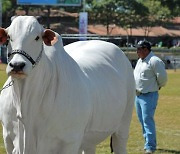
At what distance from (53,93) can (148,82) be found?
5757mm

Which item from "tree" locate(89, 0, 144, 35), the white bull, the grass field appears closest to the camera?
the white bull

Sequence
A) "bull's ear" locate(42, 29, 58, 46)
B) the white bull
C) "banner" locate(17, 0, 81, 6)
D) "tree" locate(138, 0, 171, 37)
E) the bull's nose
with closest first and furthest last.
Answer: the bull's nose < the white bull < "bull's ear" locate(42, 29, 58, 46) < "banner" locate(17, 0, 81, 6) < "tree" locate(138, 0, 171, 37)

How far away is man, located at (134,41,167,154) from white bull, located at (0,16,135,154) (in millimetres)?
4244

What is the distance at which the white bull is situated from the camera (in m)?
5.20

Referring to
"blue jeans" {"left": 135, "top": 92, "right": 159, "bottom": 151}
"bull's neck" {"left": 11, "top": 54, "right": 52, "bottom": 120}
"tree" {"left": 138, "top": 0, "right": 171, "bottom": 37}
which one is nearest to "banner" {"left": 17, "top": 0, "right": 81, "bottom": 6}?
"tree" {"left": 138, "top": 0, "right": 171, "bottom": 37}

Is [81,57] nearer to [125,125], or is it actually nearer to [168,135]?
[125,125]

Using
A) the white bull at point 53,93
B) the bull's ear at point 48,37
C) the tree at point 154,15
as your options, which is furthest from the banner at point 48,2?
the bull's ear at point 48,37

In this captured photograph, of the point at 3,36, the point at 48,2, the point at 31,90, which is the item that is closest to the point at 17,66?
the point at 3,36

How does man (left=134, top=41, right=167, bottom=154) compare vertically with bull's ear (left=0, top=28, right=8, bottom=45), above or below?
→ below

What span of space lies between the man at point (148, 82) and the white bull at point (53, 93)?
424 centimetres

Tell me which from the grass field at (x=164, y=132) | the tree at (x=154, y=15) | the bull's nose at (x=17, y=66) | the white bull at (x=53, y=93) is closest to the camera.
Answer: the bull's nose at (x=17, y=66)

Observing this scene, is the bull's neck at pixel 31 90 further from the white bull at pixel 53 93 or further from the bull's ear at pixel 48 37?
the bull's ear at pixel 48 37

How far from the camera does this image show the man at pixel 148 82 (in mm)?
11203

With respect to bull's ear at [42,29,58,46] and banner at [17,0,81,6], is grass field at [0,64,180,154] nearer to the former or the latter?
bull's ear at [42,29,58,46]
